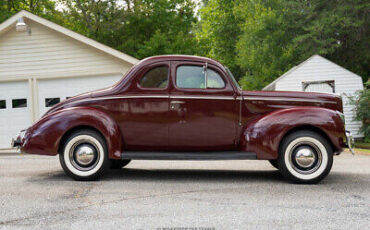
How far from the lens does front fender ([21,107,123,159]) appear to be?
19.3ft

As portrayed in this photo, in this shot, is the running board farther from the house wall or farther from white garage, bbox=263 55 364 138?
white garage, bbox=263 55 364 138

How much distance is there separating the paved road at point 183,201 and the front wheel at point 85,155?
190 mm

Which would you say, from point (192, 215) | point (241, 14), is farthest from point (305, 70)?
point (241, 14)

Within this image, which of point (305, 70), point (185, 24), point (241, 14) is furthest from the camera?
point (241, 14)

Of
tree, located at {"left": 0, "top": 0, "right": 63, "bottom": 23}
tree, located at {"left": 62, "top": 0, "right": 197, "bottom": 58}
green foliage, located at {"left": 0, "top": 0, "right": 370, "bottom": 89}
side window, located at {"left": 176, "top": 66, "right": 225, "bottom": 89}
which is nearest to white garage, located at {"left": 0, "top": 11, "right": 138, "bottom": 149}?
side window, located at {"left": 176, "top": 66, "right": 225, "bottom": 89}

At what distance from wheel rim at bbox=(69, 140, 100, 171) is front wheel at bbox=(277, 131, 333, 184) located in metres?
2.91

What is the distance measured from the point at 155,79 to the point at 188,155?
137cm

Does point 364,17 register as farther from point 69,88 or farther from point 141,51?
point 69,88

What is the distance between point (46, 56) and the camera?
1485cm

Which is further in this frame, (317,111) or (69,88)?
(69,88)

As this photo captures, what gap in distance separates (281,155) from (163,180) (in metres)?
1.93

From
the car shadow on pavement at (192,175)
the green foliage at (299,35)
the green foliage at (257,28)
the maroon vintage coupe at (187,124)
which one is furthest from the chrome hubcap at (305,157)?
the green foliage at (299,35)

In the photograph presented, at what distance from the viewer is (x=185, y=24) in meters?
27.9

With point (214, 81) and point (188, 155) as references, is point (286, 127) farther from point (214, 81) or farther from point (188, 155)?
point (188, 155)
